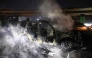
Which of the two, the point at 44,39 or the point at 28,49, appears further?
the point at 44,39

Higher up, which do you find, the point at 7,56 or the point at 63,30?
the point at 63,30

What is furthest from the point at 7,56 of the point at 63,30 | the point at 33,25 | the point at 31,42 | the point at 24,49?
the point at 63,30

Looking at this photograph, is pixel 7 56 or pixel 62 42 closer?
pixel 7 56

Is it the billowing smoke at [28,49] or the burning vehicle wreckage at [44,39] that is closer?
the billowing smoke at [28,49]

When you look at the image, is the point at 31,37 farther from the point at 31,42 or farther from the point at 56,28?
the point at 56,28

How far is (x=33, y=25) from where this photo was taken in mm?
9953

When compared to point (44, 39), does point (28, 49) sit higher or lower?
lower

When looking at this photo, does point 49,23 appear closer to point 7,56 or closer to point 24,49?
point 24,49

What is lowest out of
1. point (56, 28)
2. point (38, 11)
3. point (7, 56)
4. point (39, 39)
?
point (7, 56)

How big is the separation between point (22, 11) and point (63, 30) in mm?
42322

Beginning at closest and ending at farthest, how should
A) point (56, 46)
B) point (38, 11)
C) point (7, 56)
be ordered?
point (7, 56) < point (56, 46) < point (38, 11)

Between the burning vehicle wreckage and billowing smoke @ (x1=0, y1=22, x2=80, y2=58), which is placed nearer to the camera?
billowing smoke @ (x1=0, y1=22, x2=80, y2=58)

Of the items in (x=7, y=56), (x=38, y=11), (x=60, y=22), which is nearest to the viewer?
(x=7, y=56)

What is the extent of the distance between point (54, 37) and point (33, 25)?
1.59m
